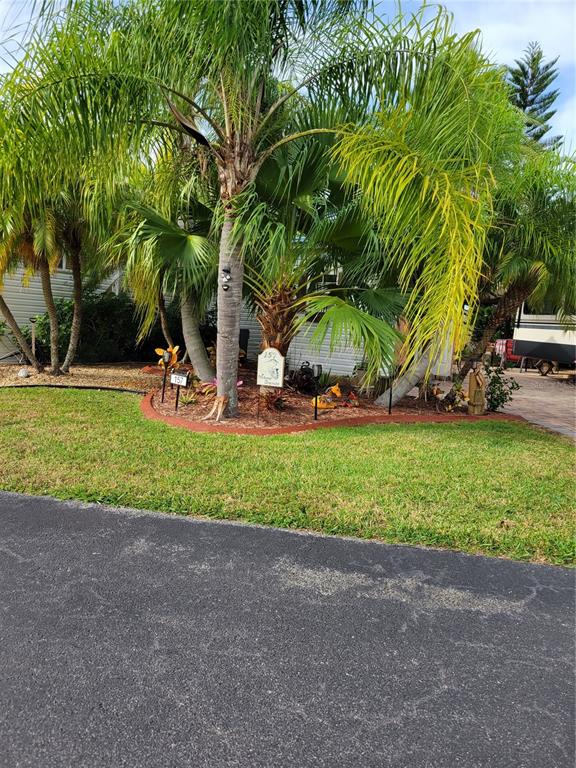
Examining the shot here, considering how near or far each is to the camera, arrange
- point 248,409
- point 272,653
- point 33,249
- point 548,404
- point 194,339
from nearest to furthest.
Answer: point 272,653, point 248,409, point 194,339, point 33,249, point 548,404

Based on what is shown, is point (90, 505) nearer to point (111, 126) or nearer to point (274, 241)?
point (274, 241)

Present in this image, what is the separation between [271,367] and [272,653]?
489 centimetres

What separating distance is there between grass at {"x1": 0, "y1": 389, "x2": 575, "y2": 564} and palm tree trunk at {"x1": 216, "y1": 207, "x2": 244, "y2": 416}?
1.02 metres

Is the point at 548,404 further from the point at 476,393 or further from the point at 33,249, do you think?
the point at 33,249

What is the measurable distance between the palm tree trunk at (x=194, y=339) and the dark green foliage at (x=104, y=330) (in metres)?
2.83

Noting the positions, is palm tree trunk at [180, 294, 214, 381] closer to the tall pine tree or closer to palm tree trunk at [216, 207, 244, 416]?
palm tree trunk at [216, 207, 244, 416]

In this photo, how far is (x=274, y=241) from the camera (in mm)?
6191

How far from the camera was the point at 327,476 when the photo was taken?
508 cm

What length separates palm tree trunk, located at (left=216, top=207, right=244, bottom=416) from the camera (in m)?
6.76

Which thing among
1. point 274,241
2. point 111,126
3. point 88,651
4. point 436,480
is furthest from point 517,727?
point 111,126

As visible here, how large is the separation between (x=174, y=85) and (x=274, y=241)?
1.97 m

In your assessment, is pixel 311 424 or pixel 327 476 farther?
pixel 311 424

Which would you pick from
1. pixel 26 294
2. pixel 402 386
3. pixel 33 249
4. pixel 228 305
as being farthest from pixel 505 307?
pixel 26 294

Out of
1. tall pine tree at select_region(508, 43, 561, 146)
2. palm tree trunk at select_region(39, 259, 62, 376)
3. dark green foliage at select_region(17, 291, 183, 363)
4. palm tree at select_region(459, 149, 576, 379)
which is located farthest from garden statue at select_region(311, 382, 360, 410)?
tall pine tree at select_region(508, 43, 561, 146)
